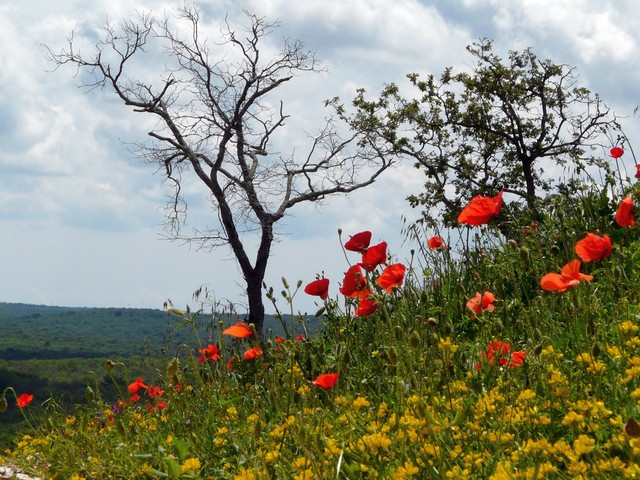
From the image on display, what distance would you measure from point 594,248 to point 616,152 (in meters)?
3.09

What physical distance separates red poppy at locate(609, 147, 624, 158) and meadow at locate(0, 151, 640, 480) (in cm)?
Answer: 40

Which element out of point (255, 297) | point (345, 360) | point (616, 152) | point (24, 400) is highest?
point (616, 152)

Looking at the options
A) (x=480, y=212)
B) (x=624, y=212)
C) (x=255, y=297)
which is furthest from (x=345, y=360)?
(x=255, y=297)

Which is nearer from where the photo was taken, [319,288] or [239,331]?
[239,331]

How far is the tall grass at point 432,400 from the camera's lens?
2.59 m

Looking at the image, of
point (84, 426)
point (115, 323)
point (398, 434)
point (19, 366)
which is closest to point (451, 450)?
point (398, 434)

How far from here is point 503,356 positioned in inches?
137

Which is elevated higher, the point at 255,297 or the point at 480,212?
the point at 255,297

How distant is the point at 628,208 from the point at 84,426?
10.8 feet

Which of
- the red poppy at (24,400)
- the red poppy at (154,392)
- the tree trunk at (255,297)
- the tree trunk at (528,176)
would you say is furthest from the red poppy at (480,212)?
the tree trunk at (528,176)

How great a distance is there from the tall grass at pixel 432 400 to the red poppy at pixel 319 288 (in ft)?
0.73

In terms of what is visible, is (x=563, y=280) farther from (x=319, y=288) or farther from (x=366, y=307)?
(x=319, y=288)

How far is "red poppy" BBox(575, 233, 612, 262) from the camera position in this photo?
3447 mm

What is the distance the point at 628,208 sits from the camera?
12.9 feet
